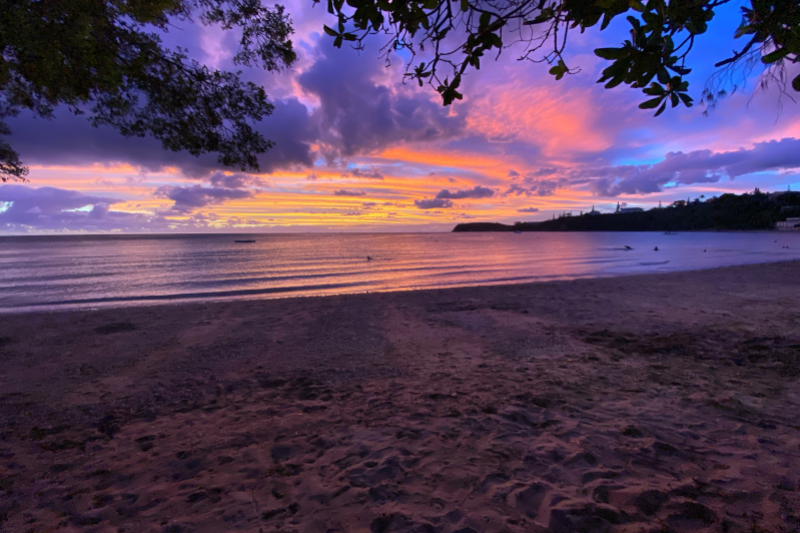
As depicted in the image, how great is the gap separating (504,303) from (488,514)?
384 inches

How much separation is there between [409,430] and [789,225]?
188 metres

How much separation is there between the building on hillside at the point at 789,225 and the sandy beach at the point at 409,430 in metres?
172

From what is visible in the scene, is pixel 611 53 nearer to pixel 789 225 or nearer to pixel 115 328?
pixel 115 328

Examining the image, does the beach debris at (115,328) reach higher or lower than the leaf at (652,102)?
lower

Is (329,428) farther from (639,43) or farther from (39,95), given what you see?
A: (39,95)

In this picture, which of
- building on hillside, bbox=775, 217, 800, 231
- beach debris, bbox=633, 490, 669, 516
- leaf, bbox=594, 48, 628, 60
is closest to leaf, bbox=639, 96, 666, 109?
leaf, bbox=594, 48, 628, 60

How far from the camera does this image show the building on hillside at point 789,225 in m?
120

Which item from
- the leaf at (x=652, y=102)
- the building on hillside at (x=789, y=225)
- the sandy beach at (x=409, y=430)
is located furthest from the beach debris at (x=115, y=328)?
the building on hillside at (x=789, y=225)

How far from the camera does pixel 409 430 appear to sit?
3.91 metres

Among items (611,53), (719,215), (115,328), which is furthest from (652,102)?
(719,215)

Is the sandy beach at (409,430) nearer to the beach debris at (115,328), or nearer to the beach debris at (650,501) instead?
the beach debris at (650,501)

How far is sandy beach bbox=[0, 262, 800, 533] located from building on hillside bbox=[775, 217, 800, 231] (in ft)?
565

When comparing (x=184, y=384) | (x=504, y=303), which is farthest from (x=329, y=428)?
(x=504, y=303)

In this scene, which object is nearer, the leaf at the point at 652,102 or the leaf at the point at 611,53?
the leaf at the point at 611,53
